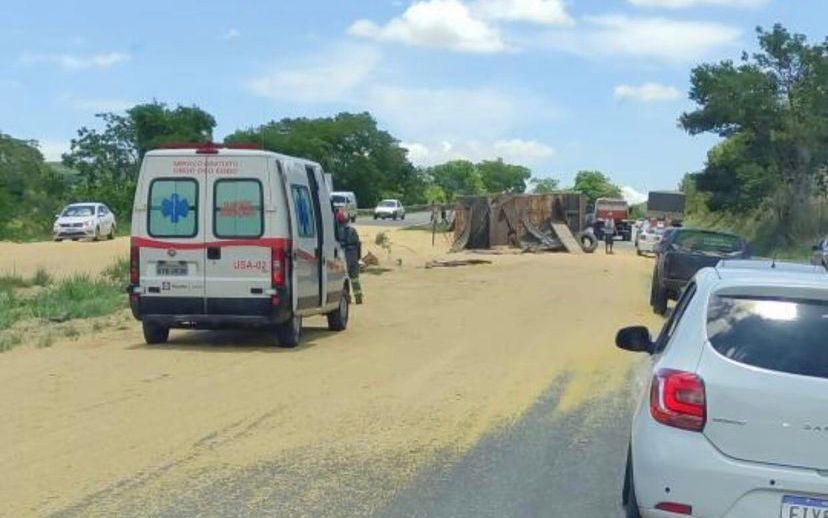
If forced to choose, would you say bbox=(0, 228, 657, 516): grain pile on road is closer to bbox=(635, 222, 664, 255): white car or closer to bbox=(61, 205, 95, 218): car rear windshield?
bbox=(635, 222, 664, 255): white car

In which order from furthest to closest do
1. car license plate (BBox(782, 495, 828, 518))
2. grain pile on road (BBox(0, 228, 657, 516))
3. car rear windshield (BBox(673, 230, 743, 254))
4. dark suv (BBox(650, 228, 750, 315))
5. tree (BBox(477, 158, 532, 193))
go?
tree (BBox(477, 158, 532, 193)) < car rear windshield (BBox(673, 230, 743, 254)) < dark suv (BBox(650, 228, 750, 315)) < grain pile on road (BBox(0, 228, 657, 516)) < car license plate (BBox(782, 495, 828, 518))

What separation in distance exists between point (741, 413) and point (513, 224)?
37645mm

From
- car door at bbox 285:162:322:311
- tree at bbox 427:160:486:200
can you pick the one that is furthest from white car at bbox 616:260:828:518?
tree at bbox 427:160:486:200

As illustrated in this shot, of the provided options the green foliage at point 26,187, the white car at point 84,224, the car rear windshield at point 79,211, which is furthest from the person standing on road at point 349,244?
the green foliage at point 26,187

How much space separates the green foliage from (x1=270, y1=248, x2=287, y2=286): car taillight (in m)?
48.0

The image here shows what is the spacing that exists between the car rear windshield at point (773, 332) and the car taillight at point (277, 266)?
29.7ft

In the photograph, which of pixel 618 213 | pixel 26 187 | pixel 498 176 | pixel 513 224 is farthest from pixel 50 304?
pixel 498 176

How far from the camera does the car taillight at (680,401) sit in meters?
5.32

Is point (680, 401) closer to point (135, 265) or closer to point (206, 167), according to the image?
point (206, 167)

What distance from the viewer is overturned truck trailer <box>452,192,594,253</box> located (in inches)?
1670

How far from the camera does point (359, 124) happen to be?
117750mm

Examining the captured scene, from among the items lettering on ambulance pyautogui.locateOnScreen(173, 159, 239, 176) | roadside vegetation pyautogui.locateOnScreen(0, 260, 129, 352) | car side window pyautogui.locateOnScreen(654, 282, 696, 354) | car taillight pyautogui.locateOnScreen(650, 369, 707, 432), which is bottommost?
roadside vegetation pyautogui.locateOnScreen(0, 260, 129, 352)

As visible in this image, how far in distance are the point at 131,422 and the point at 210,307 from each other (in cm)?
493

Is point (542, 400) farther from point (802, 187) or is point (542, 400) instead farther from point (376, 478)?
point (802, 187)
